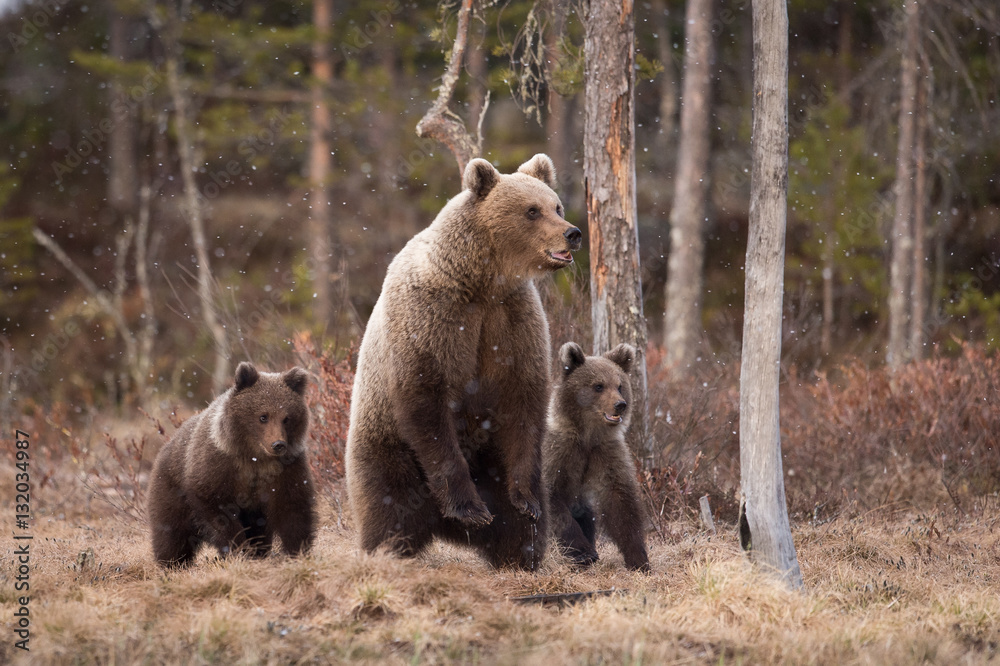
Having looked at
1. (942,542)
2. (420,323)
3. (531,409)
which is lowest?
(942,542)

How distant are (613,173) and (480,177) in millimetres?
2219

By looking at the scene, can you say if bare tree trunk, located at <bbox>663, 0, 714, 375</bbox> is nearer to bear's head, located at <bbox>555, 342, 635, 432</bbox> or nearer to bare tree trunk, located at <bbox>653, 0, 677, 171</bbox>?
bare tree trunk, located at <bbox>653, 0, 677, 171</bbox>

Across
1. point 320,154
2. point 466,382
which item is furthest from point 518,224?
point 320,154

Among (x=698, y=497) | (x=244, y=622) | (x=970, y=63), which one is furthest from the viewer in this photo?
(x=970, y=63)

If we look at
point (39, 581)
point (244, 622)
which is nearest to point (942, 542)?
point (244, 622)

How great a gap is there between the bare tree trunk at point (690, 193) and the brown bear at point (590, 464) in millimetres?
7788

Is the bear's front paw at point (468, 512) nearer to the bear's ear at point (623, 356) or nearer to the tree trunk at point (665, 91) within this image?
the bear's ear at point (623, 356)

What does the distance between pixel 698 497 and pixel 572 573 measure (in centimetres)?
215

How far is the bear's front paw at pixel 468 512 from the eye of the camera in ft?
15.9

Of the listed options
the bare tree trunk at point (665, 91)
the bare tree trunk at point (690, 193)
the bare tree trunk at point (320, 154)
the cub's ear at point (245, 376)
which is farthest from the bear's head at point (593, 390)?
the bare tree trunk at point (665, 91)

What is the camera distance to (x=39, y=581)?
15.7 ft

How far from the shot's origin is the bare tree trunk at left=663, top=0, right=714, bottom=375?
44.4 feet

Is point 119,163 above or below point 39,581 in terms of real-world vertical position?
above

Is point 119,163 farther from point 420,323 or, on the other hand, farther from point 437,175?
point 420,323
